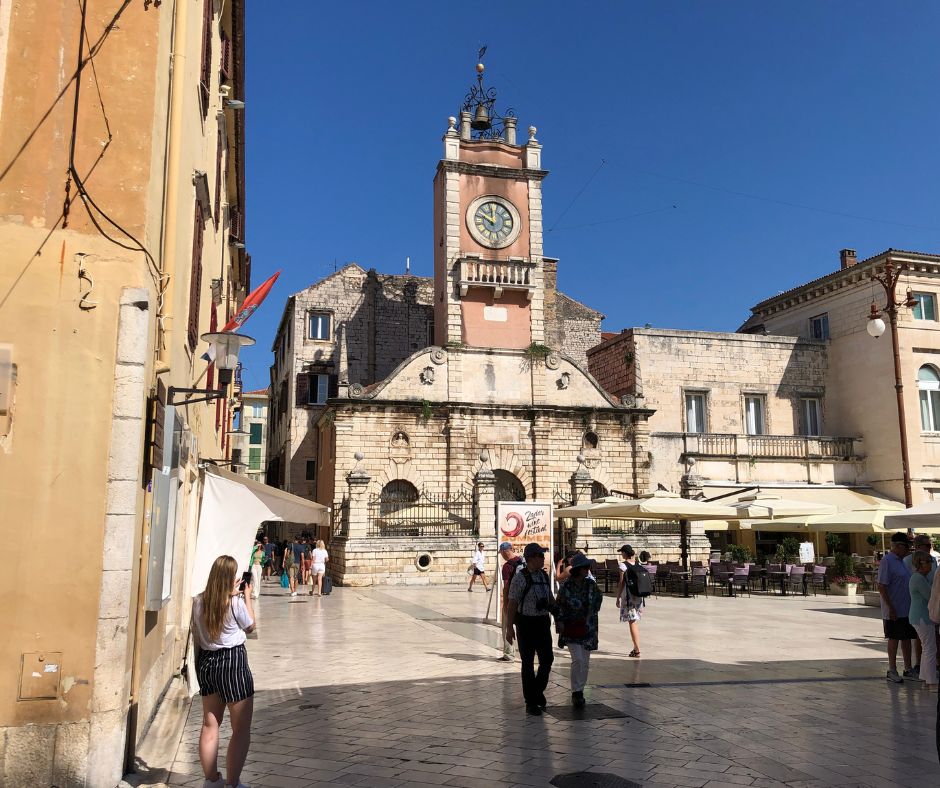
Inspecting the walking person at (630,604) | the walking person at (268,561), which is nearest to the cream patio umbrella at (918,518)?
the walking person at (630,604)

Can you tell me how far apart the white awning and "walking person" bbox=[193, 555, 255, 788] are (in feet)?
9.22

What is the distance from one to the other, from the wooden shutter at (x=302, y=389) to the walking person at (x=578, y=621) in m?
30.5

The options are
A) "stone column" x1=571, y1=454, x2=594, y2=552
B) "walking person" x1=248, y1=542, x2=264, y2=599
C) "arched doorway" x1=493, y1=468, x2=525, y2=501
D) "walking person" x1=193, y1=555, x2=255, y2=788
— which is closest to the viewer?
"walking person" x1=193, y1=555, x2=255, y2=788

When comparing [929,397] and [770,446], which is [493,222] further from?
[929,397]

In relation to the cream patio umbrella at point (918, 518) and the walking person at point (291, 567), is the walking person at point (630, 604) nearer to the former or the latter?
the cream patio umbrella at point (918, 518)

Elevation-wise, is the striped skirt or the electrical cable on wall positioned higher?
the electrical cable on wall

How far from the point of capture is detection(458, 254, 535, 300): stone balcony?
2991 cm

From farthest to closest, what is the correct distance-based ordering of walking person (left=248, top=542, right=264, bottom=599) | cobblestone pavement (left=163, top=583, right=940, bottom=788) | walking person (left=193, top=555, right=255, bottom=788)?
walking person (left=248, top=542, right=264, bottom=599)
cobblestone pavement (left=163, top=583, right=940, bottom=788)
walking person (left=193, top=555, right=255, bottom=788)

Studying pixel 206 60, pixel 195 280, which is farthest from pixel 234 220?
pixel 195 280

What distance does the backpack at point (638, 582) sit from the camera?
10797mm

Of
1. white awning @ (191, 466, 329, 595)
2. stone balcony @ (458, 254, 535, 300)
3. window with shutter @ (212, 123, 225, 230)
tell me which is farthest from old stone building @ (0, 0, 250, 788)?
stone balcony @ (458, 254, 535, 300)

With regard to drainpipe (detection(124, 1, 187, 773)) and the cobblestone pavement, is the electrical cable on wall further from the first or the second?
the cobblestone pavement

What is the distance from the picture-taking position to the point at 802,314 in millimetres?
35938

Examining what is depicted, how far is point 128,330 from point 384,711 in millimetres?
4193
